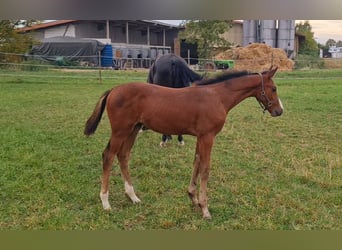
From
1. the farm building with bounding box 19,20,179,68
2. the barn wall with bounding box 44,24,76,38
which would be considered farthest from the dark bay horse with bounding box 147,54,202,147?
the barn wall with bounding box 44,24,76,38

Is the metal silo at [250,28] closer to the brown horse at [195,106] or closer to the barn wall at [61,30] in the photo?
the brown horse at [195,106]

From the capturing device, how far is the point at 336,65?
12.0m

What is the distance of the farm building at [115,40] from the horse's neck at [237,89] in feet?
9.41

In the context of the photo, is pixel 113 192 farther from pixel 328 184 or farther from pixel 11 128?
pixel 11 128

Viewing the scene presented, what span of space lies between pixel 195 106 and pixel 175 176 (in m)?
1.08

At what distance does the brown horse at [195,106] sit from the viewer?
8.01 ft

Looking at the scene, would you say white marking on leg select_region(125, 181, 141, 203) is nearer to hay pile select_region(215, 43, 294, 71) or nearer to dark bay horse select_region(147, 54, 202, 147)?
dark bay horse select_region(147, 54, 202, 147)

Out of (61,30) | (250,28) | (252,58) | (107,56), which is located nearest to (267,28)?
(250,28)

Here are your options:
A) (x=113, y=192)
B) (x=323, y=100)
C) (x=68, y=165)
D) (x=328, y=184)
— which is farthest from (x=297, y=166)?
(x=323, y=100)

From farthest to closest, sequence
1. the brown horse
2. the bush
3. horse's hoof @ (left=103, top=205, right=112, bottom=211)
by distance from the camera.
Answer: the bush
horse's hoof @ (left=103, top=205, right=112, bottom=211)
the brown horse

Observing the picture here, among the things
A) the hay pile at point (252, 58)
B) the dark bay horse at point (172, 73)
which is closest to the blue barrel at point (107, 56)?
the hay pile at point (252, 58)

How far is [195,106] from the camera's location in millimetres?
2424

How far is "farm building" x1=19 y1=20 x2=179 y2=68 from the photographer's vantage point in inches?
Answer: 234

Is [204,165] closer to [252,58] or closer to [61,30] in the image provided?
[61,30]
